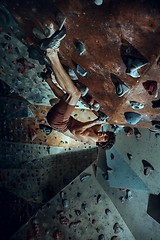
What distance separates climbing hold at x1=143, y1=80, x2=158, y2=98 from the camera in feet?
3.76

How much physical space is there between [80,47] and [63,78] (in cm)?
24

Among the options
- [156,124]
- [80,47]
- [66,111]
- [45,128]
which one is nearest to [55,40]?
[80,47]

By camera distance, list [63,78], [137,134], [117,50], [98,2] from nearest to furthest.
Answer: [98,2]
[117,50]
[63,78]
[137,134]

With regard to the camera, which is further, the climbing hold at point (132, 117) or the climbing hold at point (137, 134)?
the climbing hold at point (137, 134)

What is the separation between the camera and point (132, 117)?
143 centimetres

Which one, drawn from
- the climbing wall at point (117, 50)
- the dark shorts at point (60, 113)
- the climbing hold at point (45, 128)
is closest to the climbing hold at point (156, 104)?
the climbing wall at point (117, 50)

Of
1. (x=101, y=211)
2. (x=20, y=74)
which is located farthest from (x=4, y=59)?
(x=101, y=211)

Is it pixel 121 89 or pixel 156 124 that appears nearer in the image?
pixel 121 89

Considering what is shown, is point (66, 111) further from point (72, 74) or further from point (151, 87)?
point (151, 87)

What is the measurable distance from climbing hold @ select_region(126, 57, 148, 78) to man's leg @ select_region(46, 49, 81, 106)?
1.10ft

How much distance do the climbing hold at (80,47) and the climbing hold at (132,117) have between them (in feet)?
1.20

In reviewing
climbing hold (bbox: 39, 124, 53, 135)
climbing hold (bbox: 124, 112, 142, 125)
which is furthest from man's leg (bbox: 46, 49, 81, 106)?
climbing hold (bbox: 39, 124, 53, 135)

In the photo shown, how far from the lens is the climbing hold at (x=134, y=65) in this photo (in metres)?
1.04

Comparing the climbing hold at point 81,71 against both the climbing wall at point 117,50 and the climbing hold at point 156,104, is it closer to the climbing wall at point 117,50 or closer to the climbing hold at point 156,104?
the climbing wall at point 117,50
